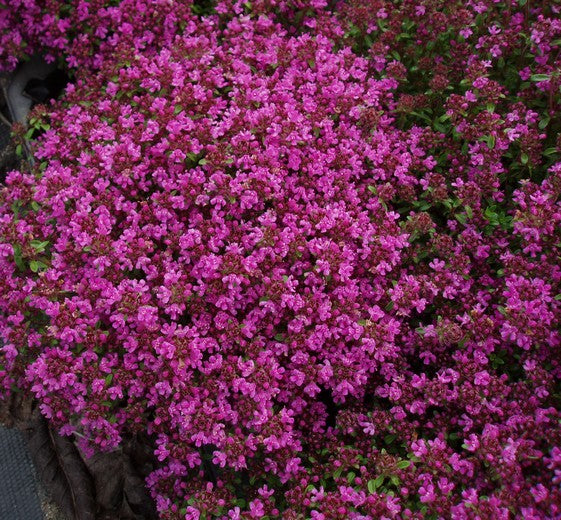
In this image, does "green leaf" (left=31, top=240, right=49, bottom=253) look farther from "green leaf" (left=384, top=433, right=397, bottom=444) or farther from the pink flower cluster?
"green leaf" (left=384, top=433, right=397, bottom=444)

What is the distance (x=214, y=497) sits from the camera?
2.53 meters

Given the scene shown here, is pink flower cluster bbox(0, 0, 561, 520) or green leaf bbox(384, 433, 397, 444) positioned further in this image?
green leaf bbox(384, 433, 397, 444)

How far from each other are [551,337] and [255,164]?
1.55m

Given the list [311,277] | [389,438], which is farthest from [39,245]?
[389,438]

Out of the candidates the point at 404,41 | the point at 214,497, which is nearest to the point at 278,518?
the point at 214,497

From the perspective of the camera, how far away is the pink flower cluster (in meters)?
2.48

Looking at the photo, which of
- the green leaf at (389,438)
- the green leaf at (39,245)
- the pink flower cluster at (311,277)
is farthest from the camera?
the green leaf at (39,245)

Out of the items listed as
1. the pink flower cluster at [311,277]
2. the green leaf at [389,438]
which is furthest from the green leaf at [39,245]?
→ the green leaf at [389,438]

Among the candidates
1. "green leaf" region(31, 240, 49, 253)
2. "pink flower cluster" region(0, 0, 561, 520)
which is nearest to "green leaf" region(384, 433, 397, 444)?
"pink flower cluster" region(0, 0, 561, 520)

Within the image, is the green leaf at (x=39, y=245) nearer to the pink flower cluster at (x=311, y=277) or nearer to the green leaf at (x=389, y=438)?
the pink flower cluster at (x=311, y=277)

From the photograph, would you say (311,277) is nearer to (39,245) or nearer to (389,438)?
(389,438)

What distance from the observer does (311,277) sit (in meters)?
2.67

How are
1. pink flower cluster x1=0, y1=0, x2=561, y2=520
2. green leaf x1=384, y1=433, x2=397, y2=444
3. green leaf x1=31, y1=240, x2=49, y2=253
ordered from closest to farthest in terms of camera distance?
pink flower cluster x1=0, y1=0, x2=561, y2=520
green leaf x1=384, y1=433, x2=397, y2=444
green leaf x1=31, y1=240, x2=49, y2=253

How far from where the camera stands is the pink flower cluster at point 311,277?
2.48m
